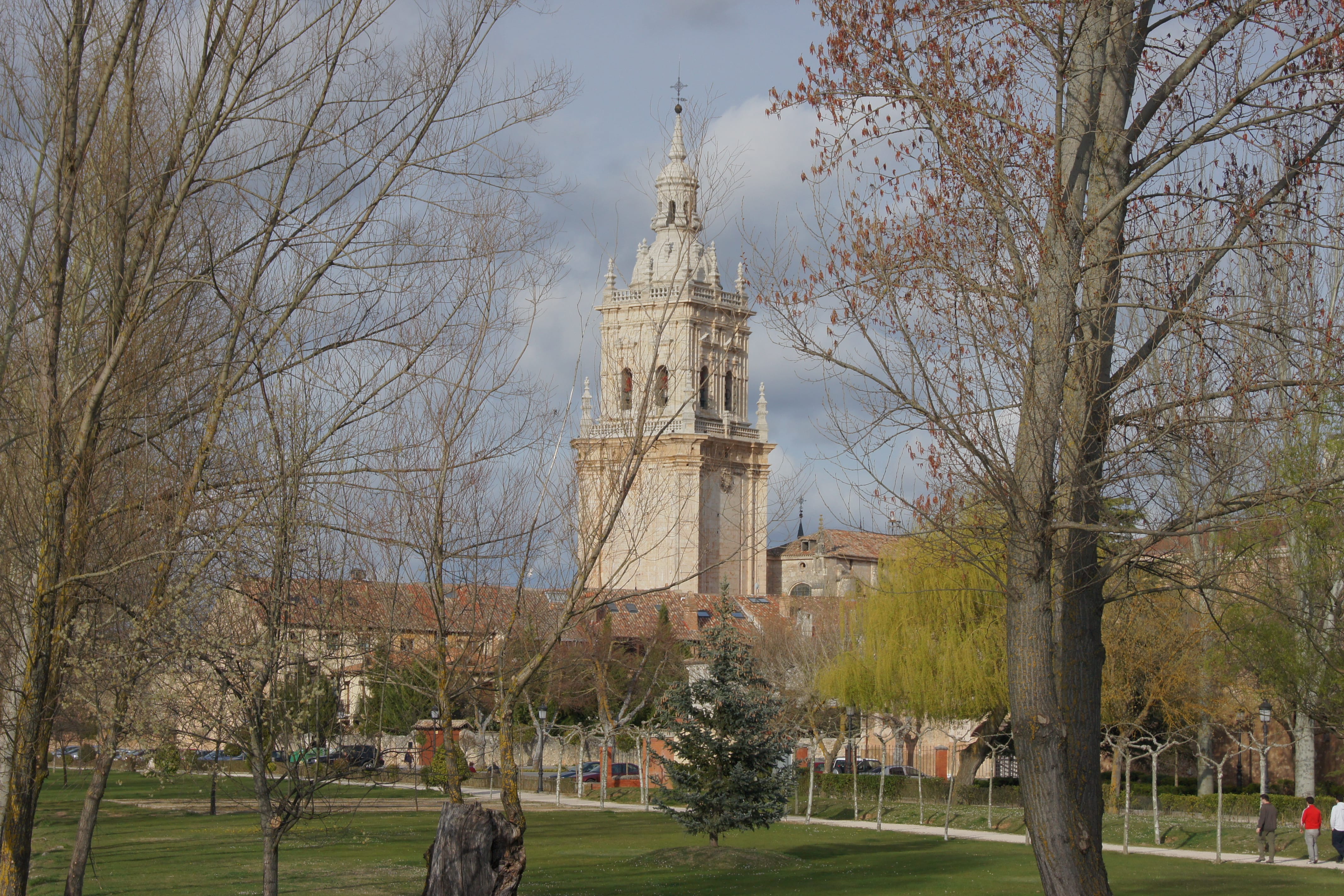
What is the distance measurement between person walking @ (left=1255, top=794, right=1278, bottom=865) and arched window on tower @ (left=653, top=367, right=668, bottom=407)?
19167 millimetres

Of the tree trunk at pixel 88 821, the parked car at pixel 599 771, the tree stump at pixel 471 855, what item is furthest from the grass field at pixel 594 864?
the parked car at pixel 599 771

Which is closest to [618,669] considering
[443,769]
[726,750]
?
[726,750]

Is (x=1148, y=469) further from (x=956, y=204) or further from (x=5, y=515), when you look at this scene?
(x=5, y=515)

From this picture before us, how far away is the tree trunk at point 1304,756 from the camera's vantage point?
34.6 metres

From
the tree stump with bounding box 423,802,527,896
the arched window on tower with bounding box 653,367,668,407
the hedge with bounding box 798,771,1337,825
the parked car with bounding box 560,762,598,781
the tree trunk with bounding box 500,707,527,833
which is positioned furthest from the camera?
the parked car with bounding box 560,762,598,781

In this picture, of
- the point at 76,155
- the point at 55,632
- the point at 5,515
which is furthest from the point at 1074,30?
the point at 5,515

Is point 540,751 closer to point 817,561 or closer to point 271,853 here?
point 271,853

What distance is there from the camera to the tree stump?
9.25 metres

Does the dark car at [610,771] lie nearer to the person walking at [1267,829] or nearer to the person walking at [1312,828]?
the person walking at [1267,829]

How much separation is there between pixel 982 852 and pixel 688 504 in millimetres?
48911

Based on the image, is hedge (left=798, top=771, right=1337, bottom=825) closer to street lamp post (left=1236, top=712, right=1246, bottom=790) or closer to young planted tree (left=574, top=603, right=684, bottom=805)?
street lamp post (left=1236, top=712, right=1246, bottom=790)

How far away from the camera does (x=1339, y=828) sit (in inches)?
1022

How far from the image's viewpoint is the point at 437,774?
30.2 metres

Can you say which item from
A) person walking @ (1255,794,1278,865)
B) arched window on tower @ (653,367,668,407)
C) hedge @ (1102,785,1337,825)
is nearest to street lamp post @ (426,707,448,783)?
arched window on tower @ (653,367,668,407)
